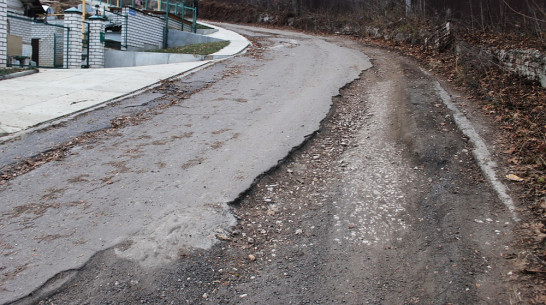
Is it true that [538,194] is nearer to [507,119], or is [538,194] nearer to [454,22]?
[507,119]

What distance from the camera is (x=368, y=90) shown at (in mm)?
9453

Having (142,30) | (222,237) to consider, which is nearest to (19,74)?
(142,30)

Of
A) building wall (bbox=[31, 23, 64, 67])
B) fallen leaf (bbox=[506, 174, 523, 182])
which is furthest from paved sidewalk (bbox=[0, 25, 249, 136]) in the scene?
fallen leaf (bbox=[506, 174, 523, 182])

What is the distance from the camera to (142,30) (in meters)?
17.2

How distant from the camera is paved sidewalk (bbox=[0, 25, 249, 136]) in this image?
297 inches

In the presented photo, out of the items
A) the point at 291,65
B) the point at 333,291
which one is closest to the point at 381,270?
the point at 333,291

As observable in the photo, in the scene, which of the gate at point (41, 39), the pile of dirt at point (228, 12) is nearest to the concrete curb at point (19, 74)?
the gate at point (41, 39)

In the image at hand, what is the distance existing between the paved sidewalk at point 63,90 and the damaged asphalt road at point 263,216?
162 cm

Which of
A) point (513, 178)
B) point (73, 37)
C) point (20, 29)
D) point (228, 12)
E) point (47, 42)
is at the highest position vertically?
point (228, 12)

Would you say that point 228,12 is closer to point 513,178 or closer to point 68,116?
point 68,116

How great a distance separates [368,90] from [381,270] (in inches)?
250

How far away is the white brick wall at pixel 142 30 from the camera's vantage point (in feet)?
53.8

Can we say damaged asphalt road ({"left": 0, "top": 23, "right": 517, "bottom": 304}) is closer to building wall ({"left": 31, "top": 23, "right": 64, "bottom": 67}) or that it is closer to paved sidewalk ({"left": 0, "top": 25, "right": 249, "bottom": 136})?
paved sidewalk ({"left": 0, "top": 25, "right": 249, "bottom": 136})

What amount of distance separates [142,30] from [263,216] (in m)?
14.6
